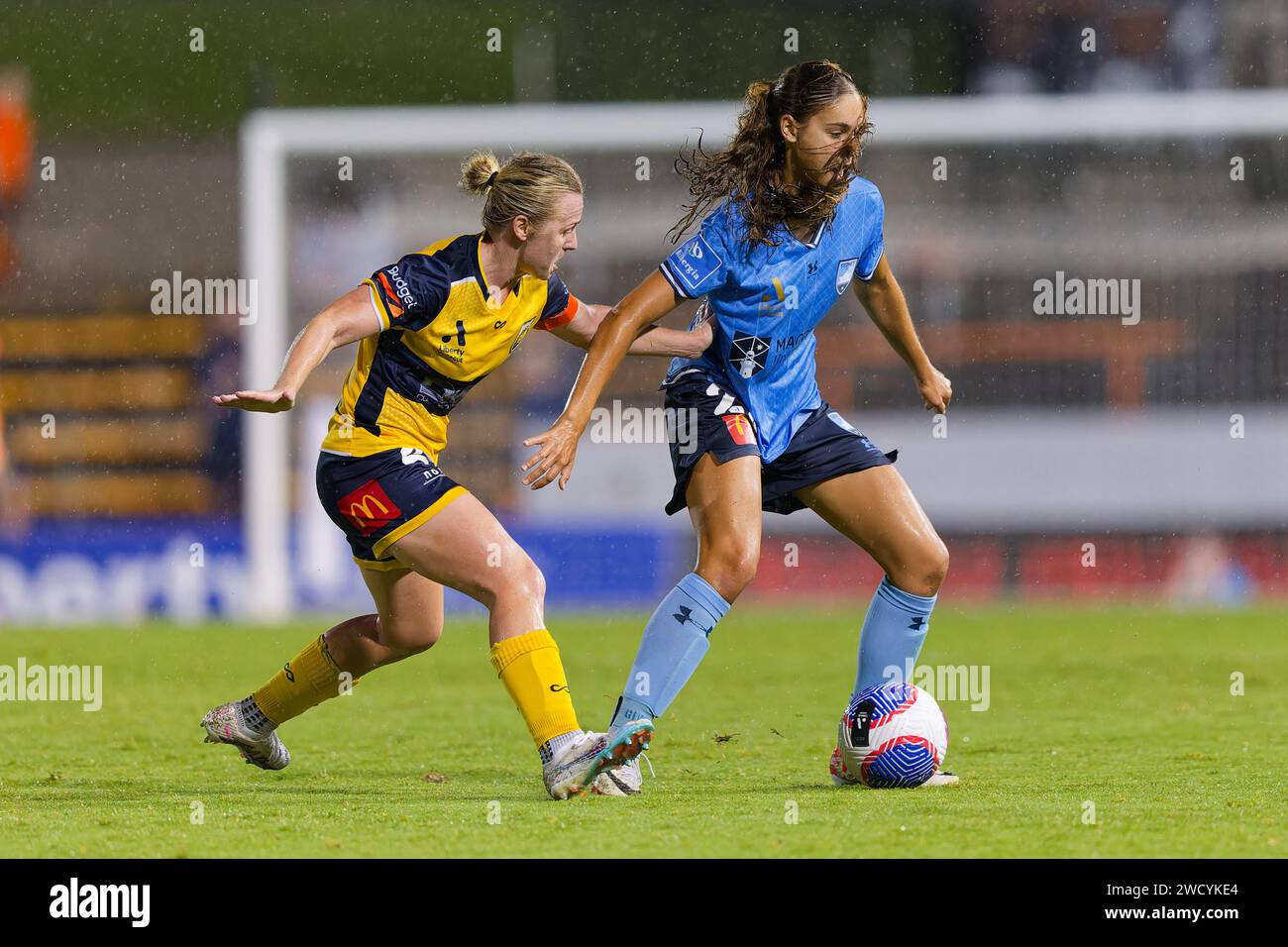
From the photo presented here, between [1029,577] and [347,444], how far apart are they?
991 centimetres

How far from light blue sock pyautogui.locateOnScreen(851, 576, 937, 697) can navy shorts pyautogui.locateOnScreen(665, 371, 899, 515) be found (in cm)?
38

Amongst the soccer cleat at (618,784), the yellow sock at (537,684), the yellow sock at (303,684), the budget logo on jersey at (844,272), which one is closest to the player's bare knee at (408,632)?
the yellow sock at (303,684)

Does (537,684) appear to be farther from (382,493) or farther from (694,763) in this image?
(694,763)

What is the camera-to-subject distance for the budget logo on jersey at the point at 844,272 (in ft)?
17.5

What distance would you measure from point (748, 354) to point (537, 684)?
1.25m

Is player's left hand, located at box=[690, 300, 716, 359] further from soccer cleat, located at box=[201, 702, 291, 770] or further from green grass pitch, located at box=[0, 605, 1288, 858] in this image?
soccer cleat, located at box=[201, 702, 291, 770]

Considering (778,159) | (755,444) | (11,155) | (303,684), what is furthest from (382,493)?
(11,155)

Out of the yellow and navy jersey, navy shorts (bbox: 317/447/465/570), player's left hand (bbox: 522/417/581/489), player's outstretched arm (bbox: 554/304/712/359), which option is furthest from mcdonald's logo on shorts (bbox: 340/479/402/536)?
player's outstretched arm (bbox: 554/304/712/359)

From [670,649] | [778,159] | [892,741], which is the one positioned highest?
[778,159]

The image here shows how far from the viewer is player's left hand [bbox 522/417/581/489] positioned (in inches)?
183

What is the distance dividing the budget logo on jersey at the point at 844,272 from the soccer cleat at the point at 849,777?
1.40 metres

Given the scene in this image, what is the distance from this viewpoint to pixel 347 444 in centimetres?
Answer: 497

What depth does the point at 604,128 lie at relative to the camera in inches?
551
